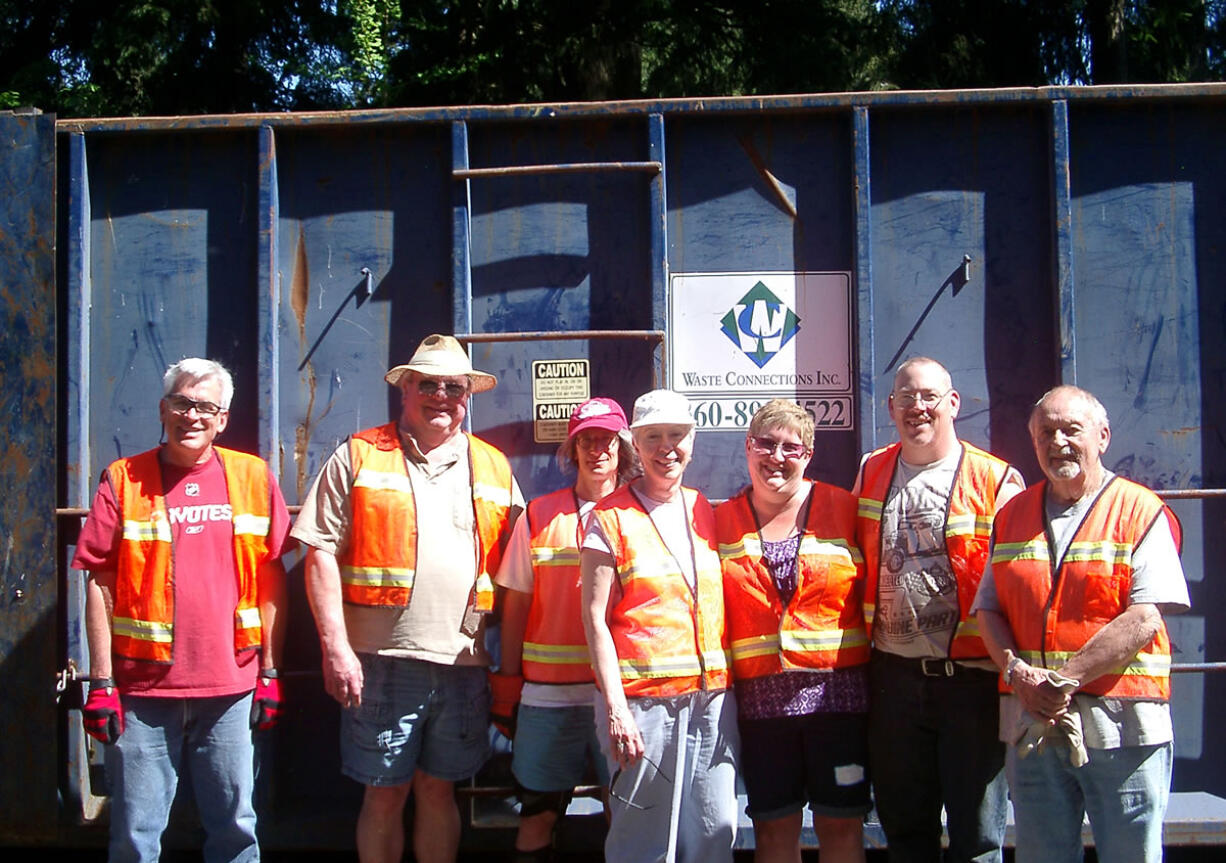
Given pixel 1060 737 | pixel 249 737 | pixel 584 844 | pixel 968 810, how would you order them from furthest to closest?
pixel 584 844
pixel 249 737
pixel 968 810
pixel 1060 737

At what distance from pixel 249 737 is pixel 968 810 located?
6.72 feet

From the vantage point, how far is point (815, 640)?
3.00 meters

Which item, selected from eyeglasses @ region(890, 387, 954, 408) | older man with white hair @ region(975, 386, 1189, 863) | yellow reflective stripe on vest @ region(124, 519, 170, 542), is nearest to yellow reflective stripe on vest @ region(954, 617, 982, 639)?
older man with white hair @ region(975, 386, 1189, 863)

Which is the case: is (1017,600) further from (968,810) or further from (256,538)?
(256,538)

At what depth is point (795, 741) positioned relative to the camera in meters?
3.01

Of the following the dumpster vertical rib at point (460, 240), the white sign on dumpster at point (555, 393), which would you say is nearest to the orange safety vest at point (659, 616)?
the white sign on dumpster at point (555, 393)

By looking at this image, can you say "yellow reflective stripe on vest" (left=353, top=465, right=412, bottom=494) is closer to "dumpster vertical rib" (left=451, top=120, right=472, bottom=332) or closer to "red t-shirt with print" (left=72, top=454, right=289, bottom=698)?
"red t-shirt with print" (left=72, top=454, right=289, bottom=698)

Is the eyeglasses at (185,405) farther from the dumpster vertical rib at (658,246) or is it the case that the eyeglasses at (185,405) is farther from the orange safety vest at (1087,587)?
the orange safety vest at (1087,587)

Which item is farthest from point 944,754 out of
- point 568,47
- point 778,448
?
point 568,47

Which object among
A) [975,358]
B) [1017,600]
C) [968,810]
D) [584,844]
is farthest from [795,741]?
[975,358]

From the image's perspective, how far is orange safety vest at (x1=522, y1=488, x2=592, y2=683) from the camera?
10.4 feet

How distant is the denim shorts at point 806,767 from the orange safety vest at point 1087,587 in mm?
543

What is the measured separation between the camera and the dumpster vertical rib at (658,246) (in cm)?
364

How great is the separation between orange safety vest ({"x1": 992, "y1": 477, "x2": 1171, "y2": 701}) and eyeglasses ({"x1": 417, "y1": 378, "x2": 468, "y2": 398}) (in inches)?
64.5
